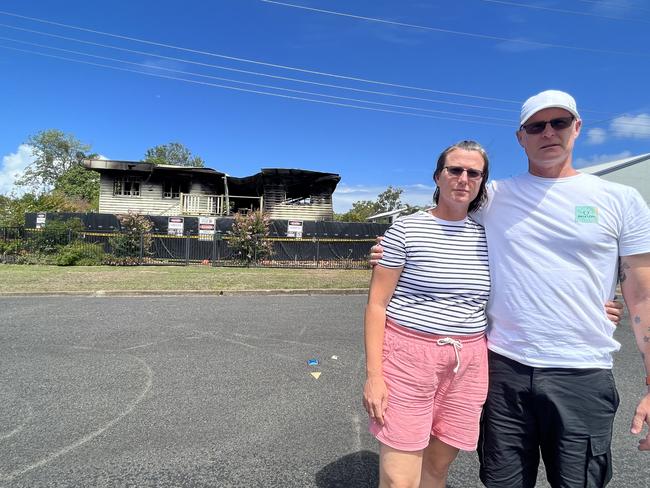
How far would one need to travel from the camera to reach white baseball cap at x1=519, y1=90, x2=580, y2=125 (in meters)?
1.65

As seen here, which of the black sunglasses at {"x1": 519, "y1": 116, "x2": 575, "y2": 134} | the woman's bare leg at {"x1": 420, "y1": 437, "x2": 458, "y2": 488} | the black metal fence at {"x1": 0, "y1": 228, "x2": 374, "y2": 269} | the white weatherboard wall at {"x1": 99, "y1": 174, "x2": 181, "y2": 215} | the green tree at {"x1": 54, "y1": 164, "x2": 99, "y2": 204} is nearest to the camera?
the black sunglasses at {"x1": 519, "y1": 116, "x2": 575, "y2": 134}

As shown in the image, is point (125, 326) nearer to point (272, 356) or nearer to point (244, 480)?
point (272, 356)

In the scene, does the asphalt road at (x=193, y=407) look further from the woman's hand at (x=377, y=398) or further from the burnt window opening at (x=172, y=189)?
the burnt window opening at (x=172, y=189)

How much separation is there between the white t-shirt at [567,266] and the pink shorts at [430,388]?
19 centimetres

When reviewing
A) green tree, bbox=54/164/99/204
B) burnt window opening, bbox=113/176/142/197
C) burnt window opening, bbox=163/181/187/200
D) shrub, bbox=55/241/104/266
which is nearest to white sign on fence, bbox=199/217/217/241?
shrub, bbox=55/241/104/266

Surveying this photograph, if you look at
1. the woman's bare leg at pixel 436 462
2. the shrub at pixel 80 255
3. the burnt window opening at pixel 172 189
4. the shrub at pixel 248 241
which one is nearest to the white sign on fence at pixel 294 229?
the shrub at pixel 248 241

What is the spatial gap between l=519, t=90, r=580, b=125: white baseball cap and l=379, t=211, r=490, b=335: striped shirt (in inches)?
22.4

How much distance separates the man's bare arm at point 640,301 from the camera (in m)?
1.57

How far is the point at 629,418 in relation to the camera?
3510 mm

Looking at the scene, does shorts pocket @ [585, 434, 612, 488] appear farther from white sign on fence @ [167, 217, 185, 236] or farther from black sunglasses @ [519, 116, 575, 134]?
white sign on fence @ [167, 217, 185, 236]

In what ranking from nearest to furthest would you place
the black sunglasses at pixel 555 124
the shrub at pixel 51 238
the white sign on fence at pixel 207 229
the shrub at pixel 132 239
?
1. the black sunglasses at pixel 555 124
2. the shrub at pixel 51 238
3. the shrub at pixel 132 239
4. the white sign on fence at pixel 207 229

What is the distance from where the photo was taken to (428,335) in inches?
67.9

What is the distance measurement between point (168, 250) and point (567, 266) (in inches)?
710

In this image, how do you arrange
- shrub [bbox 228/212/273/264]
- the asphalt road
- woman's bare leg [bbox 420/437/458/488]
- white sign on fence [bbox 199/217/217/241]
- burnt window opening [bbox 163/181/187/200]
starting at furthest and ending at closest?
burnt window opening [bbox 163/181/187/200]
white sign on fence [bbox 199/217/217/241]
shrub [bbox 228/212/273/264]
the asphalt road
woman's bare leg [bbox 420/437/458/488]
